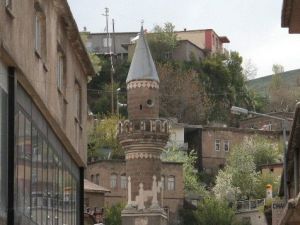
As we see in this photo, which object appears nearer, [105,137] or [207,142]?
[105,137]

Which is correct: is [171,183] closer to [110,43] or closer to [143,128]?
[143,128]

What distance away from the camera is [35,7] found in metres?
21.9

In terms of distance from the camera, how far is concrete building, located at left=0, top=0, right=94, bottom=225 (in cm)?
1892

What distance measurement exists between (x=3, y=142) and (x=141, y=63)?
6369 centimetres

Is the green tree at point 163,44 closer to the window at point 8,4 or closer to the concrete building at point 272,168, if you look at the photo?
the concrete building at point 272,168

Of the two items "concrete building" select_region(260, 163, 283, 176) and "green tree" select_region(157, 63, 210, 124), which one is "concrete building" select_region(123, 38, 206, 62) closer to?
"green tree" select_region(157, 63, 210, 124)

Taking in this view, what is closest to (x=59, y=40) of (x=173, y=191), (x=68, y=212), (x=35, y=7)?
(x=35, y=7)

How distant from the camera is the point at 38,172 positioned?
22.1 m

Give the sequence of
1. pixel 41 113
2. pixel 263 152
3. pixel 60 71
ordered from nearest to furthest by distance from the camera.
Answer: pixel 41 113 → pixel 60 71 → pixel 263 152

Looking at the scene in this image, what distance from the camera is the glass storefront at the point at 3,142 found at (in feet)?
60.8

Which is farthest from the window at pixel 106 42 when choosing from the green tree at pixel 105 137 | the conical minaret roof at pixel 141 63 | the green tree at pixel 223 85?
the conical minaret roof at pixel 141 63

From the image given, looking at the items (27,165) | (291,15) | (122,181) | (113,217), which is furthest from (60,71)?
(122,181)

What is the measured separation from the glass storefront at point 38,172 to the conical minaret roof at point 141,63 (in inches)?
2128

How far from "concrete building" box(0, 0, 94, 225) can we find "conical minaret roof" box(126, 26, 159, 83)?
5129 centimetres
